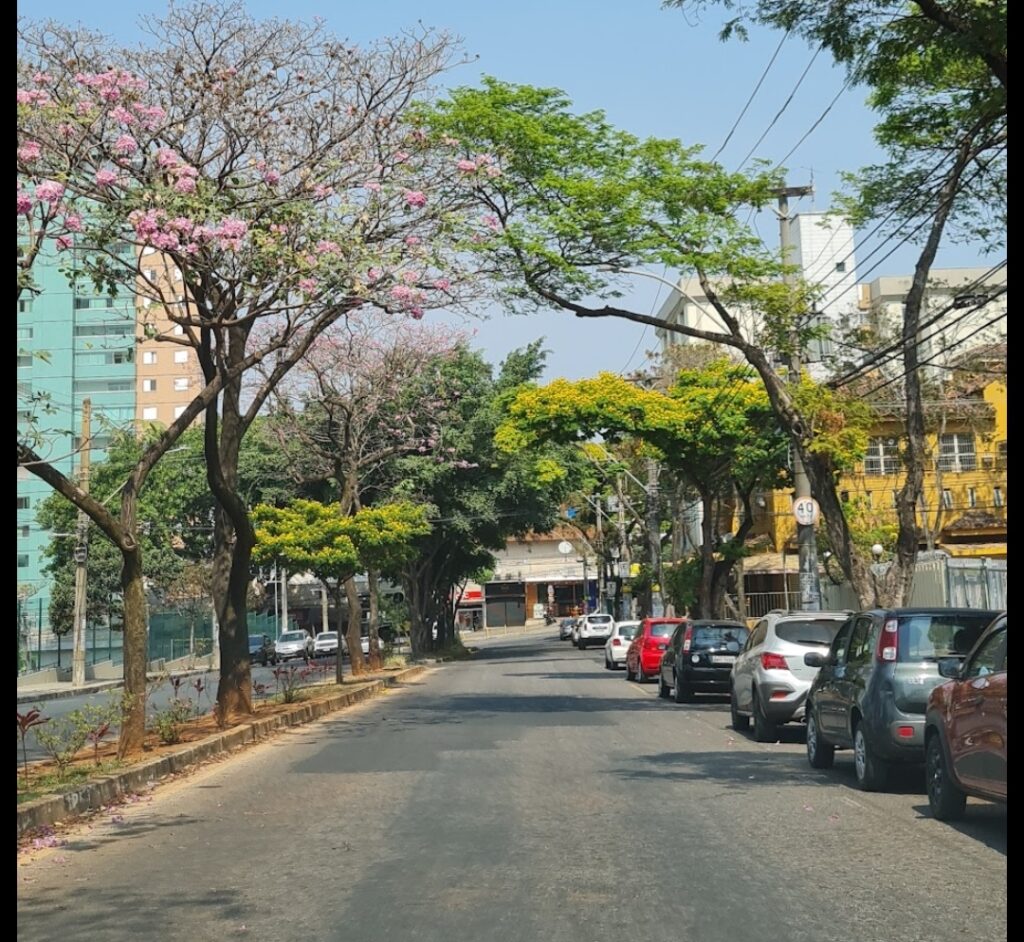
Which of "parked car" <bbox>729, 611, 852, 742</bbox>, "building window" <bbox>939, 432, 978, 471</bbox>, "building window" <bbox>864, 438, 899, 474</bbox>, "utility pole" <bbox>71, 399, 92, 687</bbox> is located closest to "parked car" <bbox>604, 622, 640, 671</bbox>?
"building window" <bbox>939, 432, 978, 471</bbox>

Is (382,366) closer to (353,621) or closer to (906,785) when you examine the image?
(353,621)

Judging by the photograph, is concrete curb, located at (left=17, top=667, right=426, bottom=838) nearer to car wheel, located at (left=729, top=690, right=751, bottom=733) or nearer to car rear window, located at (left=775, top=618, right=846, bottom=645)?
car wheel, located at (left=729, top=690, right=751, bottom=733)

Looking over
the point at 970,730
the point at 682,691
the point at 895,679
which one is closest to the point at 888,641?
the point at 895,679

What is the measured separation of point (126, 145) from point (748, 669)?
982 cm

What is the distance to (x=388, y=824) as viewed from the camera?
10.1 meters

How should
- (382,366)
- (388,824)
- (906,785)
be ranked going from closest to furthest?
1. (388,824)
2. (906,785)
3. (382,366)

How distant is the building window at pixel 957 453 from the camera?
46.6 meters

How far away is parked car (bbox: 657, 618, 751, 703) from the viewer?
77.5ft

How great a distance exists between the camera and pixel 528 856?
865 centimetres

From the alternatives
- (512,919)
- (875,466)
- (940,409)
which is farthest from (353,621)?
(512,919)

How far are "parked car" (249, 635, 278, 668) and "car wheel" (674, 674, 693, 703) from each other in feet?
107

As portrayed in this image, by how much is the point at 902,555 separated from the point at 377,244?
10192mm

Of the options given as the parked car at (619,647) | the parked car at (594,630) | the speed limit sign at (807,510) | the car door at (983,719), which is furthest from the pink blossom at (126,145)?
the parked car at (594,630)

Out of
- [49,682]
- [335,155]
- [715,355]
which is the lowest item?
[49,682]
